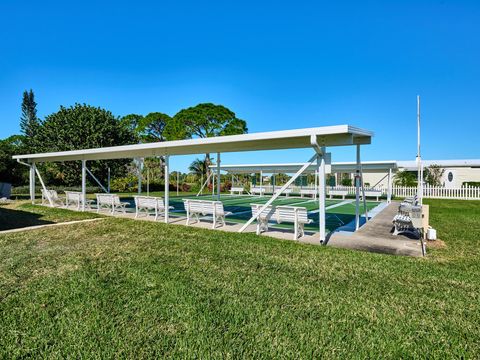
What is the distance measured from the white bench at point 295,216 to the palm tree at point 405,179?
25.5 metres

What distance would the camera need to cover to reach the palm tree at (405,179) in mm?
28888

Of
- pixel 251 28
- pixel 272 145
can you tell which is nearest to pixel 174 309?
pixel 272 145

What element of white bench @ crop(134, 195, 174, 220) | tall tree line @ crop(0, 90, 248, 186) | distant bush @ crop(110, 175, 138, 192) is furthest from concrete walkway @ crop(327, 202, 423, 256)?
distant bush @ crop(110, 175, 138, 192)

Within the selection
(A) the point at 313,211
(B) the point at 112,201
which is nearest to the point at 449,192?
(A) the point at 313,211

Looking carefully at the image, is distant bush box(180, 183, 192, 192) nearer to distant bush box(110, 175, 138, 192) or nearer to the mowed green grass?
distant bush box(110, 175, 138, 192)

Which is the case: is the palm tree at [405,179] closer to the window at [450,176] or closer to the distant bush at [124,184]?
the window at [450,176]

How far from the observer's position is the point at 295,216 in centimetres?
780

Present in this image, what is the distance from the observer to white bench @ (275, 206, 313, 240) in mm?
7707

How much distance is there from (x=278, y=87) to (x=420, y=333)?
2603 centimetres

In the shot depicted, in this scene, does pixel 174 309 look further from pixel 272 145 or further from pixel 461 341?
pixel 272 145

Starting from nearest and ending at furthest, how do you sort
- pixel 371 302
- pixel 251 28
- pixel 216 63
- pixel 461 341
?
pixel 461 341
pixel 371 302
pixel 251 28
pixel 216 63

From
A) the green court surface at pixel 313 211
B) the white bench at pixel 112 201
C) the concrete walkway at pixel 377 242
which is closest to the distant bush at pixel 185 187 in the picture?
the green court surface at pixel 313 211

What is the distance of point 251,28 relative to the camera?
52.2ft

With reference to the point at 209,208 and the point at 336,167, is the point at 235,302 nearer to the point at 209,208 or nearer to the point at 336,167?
the point at 209,208
